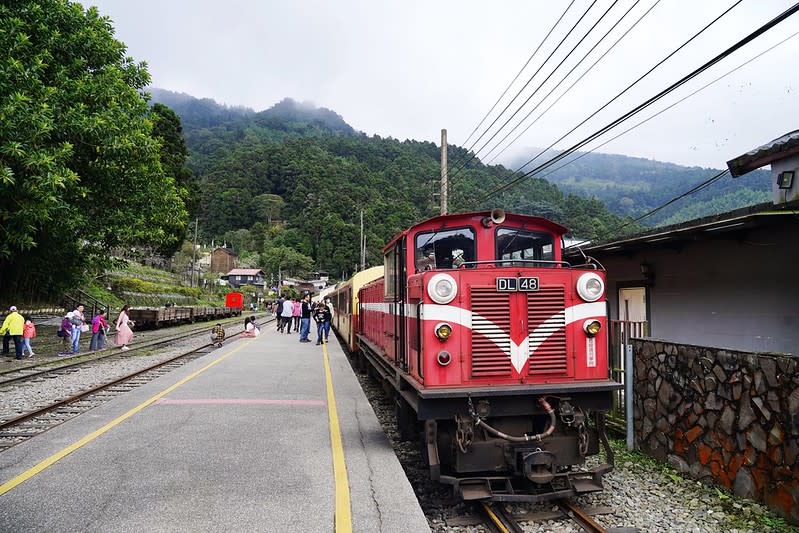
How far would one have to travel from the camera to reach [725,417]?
5152 mm

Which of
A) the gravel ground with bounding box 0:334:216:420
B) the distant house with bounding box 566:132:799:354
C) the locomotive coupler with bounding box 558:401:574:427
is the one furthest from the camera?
the gravel ground with bounding box 0:334:216:420

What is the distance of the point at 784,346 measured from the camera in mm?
6871

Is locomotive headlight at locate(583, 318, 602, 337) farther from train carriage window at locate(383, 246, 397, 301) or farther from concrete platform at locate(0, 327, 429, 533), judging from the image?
train carriage window at locate(383, 246, 397, 301)

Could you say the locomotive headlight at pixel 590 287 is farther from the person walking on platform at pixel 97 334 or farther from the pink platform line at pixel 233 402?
the person walking on platform at pixel 97 334

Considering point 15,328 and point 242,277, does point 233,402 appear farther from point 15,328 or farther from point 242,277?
point 242,277

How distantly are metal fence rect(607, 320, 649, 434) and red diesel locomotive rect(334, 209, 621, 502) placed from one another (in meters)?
2.08

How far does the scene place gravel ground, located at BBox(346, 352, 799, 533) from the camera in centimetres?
452

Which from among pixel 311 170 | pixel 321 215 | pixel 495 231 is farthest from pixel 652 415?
pixel 311 170

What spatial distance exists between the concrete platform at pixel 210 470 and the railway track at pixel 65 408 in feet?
1.43

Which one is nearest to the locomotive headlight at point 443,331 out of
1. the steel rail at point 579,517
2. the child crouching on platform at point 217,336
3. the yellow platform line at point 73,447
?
the steel rail at point 579,517

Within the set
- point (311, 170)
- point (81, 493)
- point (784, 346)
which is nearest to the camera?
point (81, 493)

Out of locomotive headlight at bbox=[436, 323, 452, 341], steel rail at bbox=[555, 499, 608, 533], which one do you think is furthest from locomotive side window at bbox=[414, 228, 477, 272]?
steel rail at bbox=[555, 499, 608, 533]

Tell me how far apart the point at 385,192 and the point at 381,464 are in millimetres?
65641

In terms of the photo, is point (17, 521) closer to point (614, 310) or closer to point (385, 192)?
point (614, 310)
